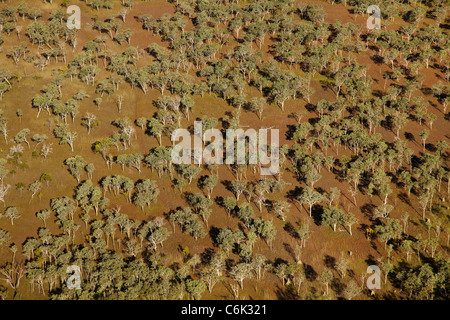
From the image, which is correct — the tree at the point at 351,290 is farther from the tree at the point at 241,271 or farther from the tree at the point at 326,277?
the tree at the point at 241,271

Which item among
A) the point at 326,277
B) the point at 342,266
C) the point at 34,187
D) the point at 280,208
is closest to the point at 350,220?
the point at 342,266

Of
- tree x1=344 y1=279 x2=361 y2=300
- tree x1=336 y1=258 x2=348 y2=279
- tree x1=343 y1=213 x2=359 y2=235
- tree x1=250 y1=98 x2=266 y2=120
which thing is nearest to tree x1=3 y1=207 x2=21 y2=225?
tree x1=250 y1=98 x2=266 y2=120

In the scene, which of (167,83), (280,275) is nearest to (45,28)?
(167,83)

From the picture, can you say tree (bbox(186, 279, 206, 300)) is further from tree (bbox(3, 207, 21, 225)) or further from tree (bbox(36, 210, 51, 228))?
tree (bbox(3, 207, 21, 225))

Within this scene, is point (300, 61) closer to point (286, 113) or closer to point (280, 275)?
point (286, 113)

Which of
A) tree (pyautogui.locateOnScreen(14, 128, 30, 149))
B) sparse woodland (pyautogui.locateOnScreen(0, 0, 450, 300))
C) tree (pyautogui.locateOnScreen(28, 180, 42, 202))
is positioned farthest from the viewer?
tree (pyautogui.locateOnScreen(14, 128, 30, 149))

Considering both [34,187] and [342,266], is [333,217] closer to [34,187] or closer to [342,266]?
[342,266]

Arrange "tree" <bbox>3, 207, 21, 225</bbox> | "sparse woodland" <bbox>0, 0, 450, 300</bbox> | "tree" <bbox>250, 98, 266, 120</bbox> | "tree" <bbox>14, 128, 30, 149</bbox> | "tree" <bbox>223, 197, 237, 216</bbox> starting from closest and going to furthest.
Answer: "sparse woodland" <bbox>0, 0, 450, 300</bbox>, "tree" <bbox>3, 207, 21, 225</bbox>, "tree" <bbox>223, 197, 237, 216</bbox>, "tree" <bbox>14, 128, 30, 149</bbox>, "tree" <bbox>250, 98, 266, 120</bbox>
